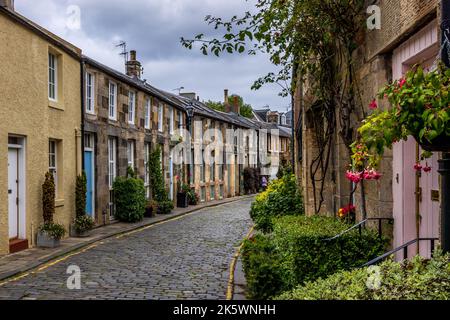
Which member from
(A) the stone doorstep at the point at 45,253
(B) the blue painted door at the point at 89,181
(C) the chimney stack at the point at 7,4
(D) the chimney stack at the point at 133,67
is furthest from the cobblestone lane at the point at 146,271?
(D) the chimney stack at the point at 133,67

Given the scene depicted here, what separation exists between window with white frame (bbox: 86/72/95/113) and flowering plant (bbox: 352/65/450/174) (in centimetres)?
1371

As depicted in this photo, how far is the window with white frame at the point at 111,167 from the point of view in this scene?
736 inches

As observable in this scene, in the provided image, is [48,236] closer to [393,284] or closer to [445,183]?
[393,284]

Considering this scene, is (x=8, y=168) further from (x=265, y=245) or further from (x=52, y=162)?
(x=265, y=245)

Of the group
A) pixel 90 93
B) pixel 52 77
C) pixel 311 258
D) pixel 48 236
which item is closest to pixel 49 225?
pixel 48 236

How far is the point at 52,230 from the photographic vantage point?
12.5 meters

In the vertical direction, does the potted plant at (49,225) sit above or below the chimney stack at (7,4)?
below

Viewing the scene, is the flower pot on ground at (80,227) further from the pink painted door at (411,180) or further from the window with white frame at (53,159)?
the pink painted door at (411,180)

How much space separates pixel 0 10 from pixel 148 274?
6.47m

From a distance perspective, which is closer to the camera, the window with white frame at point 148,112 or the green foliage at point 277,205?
the green foliage at point 277,205

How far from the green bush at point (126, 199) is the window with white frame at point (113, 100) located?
234 cm

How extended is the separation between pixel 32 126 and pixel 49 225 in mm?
2434

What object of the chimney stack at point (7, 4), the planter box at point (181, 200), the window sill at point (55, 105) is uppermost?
the chimney stack at point (7, 4)

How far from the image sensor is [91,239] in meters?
13.9
